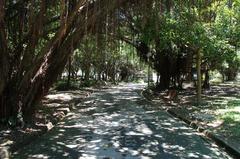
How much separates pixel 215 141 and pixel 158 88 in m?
26.5

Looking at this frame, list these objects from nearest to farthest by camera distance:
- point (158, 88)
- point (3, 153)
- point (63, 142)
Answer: point (3, 153)
point (63, 142)
point (158, 88)

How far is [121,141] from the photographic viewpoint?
1152cm

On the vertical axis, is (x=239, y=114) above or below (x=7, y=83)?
below

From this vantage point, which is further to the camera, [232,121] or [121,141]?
[232,121]

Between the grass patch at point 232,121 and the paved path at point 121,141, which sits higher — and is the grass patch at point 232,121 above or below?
above

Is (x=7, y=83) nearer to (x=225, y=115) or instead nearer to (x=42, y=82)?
(x=42, y=82)

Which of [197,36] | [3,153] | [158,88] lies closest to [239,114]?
[197,36]

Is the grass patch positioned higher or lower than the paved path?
higher

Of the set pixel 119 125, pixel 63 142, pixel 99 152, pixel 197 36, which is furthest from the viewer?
pixel 197 36

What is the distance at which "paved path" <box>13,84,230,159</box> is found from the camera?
981 centimetres

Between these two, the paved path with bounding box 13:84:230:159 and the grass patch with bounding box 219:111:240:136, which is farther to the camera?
the grass patch with bounding box 219:111:240:136

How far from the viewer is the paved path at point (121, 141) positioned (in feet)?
32.2

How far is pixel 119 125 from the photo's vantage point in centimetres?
1508

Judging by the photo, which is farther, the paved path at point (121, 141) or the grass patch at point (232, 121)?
the grass patch at point (232, 121)
